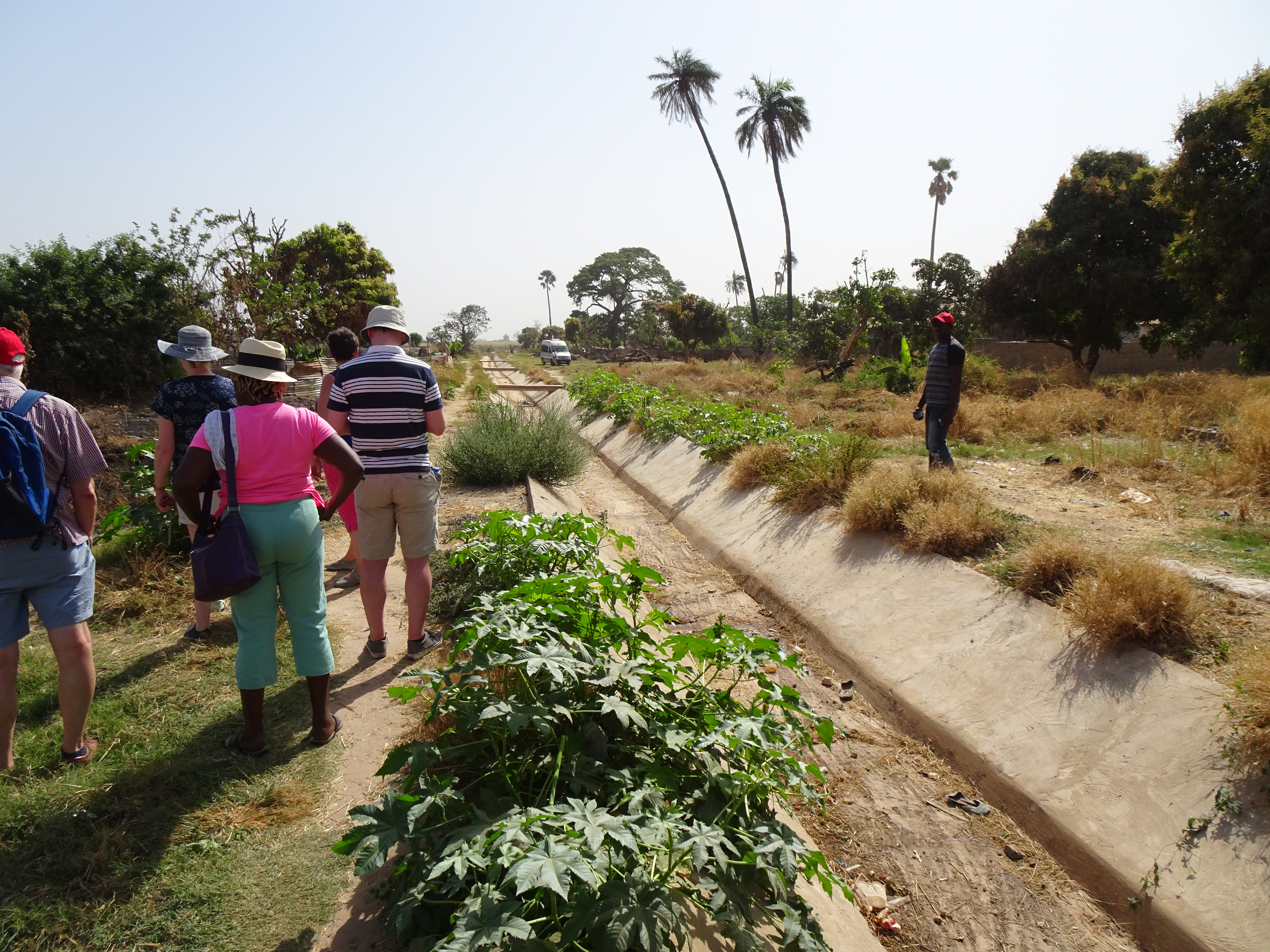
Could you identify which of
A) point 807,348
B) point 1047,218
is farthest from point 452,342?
point 1047,218

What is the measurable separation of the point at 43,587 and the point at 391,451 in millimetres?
1605

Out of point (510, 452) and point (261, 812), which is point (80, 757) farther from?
point (510, 452)

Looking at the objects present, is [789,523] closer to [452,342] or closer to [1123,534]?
[1123,534]

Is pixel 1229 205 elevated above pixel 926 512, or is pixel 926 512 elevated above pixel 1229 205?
pixel 1229 205

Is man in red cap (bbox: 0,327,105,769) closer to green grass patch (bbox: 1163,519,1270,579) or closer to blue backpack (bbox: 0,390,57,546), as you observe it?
blue backpack (bbox: 0,390,57,546)

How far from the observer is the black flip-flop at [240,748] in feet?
10.6

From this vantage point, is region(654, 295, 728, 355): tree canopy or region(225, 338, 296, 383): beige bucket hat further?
region(654, 295, 728, 355): tree canopy

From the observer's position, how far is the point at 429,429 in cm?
420

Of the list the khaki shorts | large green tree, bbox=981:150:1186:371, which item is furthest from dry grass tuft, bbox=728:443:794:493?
large green tree, bbox=981:150:1186:371

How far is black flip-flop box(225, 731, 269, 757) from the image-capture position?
10.6ft

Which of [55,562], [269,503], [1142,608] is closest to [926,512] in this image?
[1142,608]

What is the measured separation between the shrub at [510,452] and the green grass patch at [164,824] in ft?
15.8

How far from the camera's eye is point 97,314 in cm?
1243

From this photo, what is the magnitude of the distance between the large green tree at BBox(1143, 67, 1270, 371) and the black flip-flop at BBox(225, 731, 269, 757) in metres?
15.6
